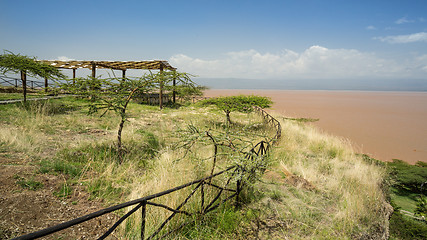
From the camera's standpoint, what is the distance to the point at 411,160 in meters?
9.96

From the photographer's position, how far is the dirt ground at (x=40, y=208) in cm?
253

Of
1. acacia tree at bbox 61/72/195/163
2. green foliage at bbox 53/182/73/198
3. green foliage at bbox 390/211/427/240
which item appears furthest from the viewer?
acacia tree at bbox 61/72/195/163

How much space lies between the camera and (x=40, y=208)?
2.90m

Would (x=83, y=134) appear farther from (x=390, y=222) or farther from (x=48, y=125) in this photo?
(x=390, y=222)

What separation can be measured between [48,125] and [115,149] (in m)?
3.98

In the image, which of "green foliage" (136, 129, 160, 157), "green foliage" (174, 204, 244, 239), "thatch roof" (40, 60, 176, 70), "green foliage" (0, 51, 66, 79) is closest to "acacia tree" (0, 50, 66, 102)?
"green foliage" (0, 51, 66, 79)

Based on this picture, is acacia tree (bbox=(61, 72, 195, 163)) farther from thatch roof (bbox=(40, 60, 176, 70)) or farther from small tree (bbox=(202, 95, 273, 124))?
thatch roof (bbox=(40, 60, 176, 70))

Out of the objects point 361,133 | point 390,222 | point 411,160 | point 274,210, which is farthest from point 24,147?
point 361,133

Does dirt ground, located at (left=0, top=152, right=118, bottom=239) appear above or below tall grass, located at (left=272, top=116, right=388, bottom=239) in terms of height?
above

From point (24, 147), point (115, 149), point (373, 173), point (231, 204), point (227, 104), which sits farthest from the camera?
point (227, 104)

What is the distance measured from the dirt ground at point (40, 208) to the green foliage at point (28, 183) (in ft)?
0.14

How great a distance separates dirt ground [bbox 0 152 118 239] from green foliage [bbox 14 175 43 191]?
4cm

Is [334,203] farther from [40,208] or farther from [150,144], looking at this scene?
[40,208]

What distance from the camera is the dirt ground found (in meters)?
2.53
